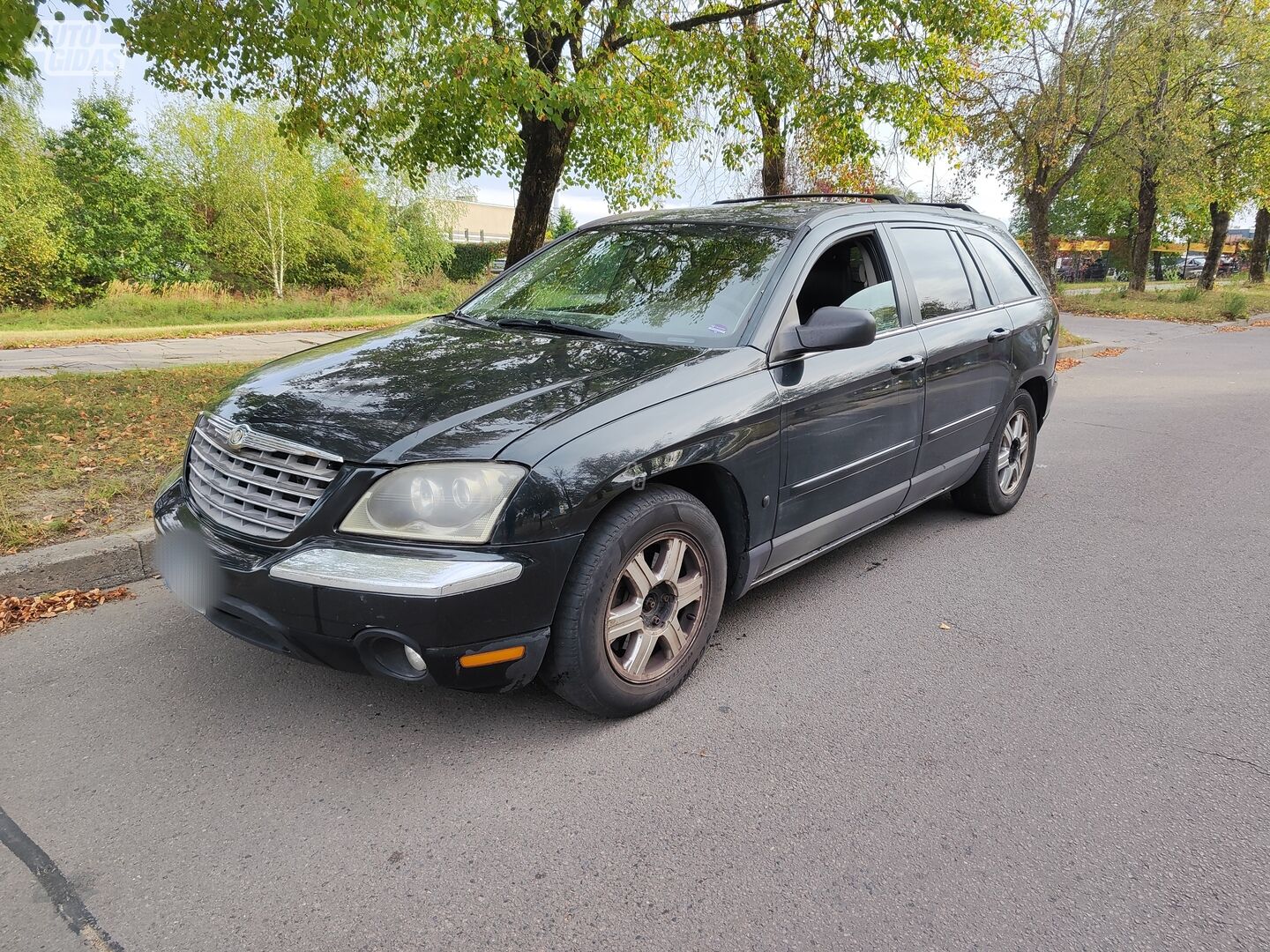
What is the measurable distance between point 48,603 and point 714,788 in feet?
10.4

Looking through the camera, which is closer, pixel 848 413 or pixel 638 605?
pixel 638 605

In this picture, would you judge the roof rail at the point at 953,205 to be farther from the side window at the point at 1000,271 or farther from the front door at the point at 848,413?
the front door at the point at 848,413

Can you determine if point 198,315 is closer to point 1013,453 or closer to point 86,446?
point 86,446

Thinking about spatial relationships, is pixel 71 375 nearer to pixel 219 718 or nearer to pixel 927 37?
pixel 219 718

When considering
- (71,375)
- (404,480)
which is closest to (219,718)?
(404,480)

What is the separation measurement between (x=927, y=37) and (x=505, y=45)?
17.5 feet

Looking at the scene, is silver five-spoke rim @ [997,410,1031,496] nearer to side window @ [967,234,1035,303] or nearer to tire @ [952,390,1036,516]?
tire @ [952,390,1036,516]

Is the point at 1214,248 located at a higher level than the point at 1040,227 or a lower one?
higher

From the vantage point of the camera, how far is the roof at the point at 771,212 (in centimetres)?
382

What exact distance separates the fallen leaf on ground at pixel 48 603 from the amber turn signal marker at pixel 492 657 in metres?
2.38

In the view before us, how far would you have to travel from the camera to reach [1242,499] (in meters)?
5.66

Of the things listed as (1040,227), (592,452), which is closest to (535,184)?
(592,452)

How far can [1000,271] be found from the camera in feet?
16.7

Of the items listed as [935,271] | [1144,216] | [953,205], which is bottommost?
[935,271]
